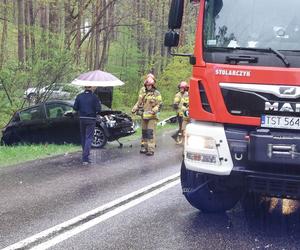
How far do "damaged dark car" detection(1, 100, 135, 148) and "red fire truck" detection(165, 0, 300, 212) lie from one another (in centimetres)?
815

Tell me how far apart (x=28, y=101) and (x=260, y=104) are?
13.0 meters

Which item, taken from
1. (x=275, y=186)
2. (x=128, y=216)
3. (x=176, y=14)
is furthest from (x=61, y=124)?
(x=275, y=186)

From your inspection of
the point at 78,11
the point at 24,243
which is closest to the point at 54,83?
the point at 78,11

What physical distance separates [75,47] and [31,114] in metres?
7.36

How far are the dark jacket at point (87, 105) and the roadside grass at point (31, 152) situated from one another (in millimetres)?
1573

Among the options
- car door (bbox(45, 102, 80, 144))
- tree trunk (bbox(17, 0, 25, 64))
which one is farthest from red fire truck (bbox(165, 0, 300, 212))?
tree trunk (bbox(17, 0, 25, 64))

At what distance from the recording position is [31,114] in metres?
14.5

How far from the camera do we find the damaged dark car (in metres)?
13.6

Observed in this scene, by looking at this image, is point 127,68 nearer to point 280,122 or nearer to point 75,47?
point 75,47

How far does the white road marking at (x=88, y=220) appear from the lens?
5211 millimetres

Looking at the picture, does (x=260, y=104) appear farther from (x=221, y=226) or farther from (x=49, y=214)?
(x=49, y=214)

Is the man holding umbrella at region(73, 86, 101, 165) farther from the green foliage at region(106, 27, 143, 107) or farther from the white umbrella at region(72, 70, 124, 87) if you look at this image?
the green foliage at region(106, 27, 143, 107)

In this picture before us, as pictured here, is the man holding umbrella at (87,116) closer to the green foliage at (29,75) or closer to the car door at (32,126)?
the car door at (32,126)

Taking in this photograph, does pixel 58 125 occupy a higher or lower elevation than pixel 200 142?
lower
